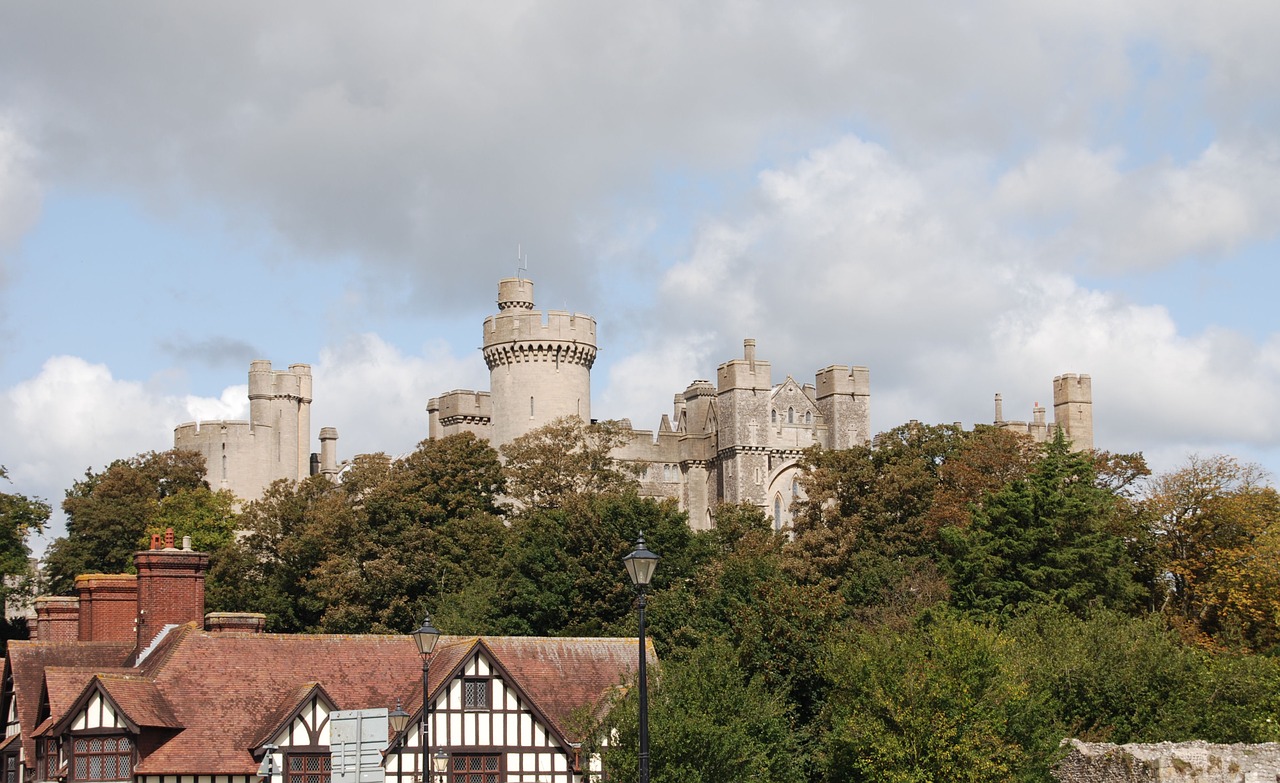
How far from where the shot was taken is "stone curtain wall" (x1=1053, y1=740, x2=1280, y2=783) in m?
30.0

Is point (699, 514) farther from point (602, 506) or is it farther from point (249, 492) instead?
point (602, 506)

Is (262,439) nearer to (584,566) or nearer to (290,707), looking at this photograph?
(584,566)

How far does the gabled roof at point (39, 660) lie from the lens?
111ft

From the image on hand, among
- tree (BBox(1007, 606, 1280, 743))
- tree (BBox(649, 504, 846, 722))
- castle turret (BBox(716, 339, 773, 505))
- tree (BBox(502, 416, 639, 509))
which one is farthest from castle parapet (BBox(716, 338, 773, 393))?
tree (BBox(1007, 606, 1280, 743))

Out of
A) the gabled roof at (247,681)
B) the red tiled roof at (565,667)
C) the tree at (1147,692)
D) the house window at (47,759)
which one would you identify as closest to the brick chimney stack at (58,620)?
the gabled roof at (247,681)

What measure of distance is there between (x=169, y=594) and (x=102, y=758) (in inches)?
173

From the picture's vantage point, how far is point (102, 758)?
1222 inches

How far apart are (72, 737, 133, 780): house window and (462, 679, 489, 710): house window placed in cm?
567

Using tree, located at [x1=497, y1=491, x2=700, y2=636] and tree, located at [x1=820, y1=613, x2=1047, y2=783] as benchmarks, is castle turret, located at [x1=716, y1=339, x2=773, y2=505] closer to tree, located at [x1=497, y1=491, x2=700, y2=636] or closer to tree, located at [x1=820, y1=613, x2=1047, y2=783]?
tree, located at [x1=497, y1=491, x2=700, y2=636]

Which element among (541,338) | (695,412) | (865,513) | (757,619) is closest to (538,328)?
(541,338)

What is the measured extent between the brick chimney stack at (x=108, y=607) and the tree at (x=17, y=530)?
2778 cm

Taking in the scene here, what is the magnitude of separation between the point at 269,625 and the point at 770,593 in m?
26.3

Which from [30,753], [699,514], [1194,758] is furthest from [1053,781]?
[699,514]

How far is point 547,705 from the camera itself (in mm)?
34031
